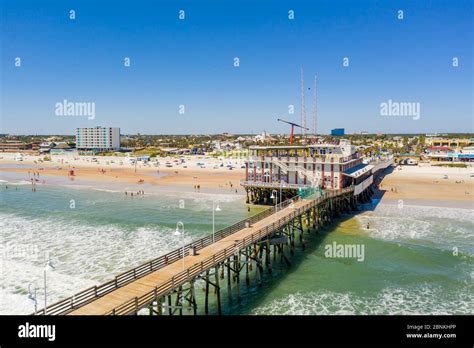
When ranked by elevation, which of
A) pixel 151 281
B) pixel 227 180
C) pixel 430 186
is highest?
pixel 227 180

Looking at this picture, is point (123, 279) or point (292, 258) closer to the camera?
point (123, 279)

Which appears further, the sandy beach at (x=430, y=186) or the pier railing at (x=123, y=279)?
the sandy beach at (x=430, y=186)

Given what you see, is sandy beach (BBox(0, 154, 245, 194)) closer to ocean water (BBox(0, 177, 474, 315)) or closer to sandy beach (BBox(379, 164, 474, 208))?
ocean water (BBox(0, 177, 474, 315))

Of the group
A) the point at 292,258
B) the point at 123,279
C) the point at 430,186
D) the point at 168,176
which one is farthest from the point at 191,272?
the point at 168,176

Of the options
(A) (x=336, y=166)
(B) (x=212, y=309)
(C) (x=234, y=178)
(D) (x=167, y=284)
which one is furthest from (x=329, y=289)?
(C) (x=234, y=178)

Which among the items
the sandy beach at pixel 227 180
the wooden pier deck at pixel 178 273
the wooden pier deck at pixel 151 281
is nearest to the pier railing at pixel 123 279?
the wooden pier deck at pixel 178 273

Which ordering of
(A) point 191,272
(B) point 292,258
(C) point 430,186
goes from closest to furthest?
(A) point 191,272, (B) point 292,258, (C) point 430,186

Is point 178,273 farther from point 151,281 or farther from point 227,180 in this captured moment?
point 227,180

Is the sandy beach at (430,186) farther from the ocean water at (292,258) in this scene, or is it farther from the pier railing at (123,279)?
the pier railing at (123,279)

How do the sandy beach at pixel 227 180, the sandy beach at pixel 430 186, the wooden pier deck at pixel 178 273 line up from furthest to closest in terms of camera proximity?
the sandy beach at pixel 227 180, the sandy beach at pixel 430 186, the wooden pier deck at pixel 178 273
